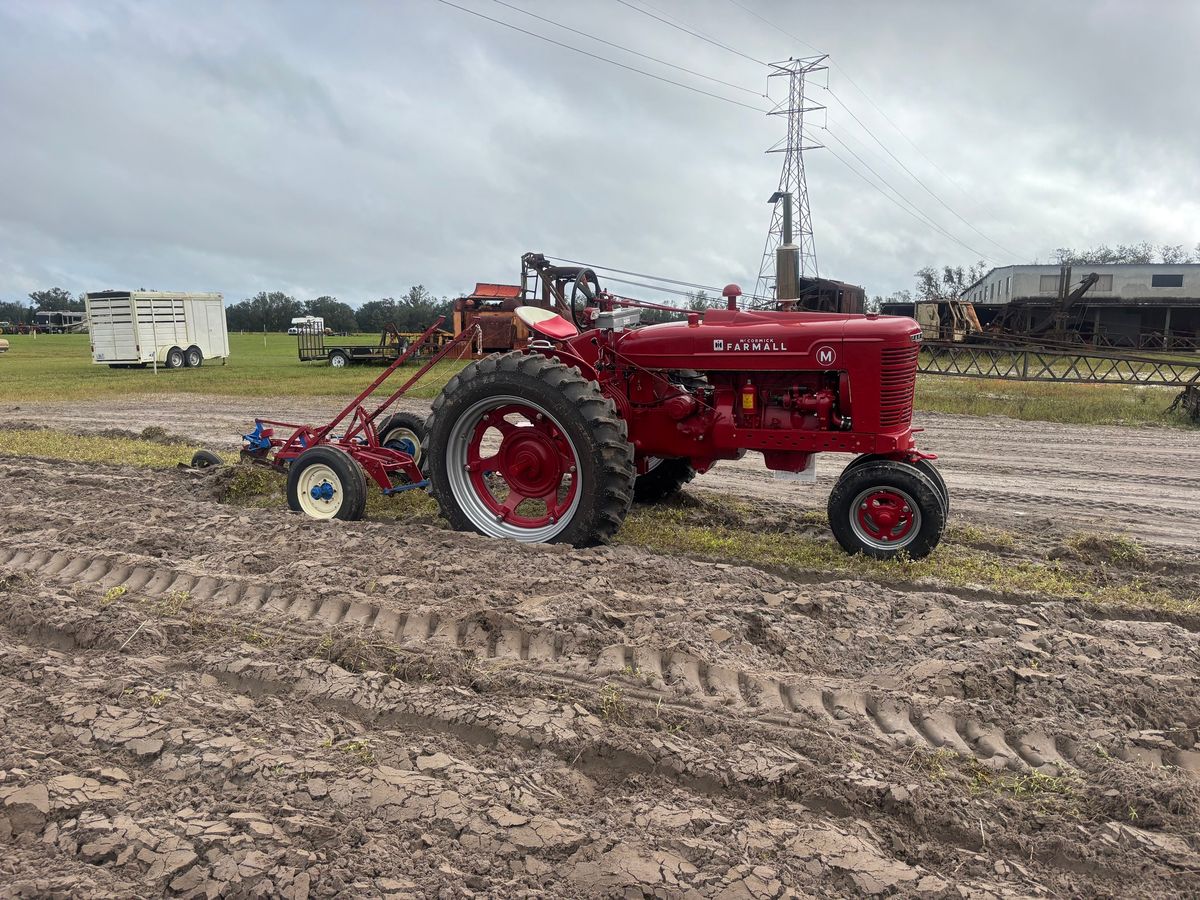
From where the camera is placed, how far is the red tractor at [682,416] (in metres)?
5.40

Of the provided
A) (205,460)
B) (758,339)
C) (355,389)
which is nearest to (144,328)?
(355,389)

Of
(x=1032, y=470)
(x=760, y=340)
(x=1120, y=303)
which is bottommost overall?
(x=1032, y=470)

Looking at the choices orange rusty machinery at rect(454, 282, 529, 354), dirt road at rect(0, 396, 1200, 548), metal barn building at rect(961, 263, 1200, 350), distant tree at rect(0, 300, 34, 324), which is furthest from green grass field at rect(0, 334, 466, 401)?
distant tree at rect(0, 300, 34, 324)

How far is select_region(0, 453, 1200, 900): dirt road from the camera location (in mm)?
2447

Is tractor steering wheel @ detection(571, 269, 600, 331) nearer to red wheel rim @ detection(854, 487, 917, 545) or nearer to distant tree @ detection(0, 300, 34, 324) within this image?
red wheel rim @ detection(854, 487, 917, 545)

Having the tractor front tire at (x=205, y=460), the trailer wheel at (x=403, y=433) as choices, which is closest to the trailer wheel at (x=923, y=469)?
the trailer wheel at (x=403, y=433)

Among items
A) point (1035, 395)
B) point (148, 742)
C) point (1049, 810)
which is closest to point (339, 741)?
point (148, 742)

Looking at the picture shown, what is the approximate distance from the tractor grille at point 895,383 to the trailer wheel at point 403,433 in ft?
13.1

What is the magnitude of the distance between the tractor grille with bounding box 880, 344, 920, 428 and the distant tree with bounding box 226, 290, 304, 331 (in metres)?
82.3

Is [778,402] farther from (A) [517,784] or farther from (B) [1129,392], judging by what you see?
(B) [1129,392]

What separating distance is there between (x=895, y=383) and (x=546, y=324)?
8.36 ft

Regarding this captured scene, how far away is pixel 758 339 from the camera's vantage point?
565 centimetres

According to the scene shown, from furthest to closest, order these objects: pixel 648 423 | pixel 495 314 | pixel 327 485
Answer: pixel 495 314, pixel 327 485, pixel 648 423

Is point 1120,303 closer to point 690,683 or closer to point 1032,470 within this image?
point 1032,470
